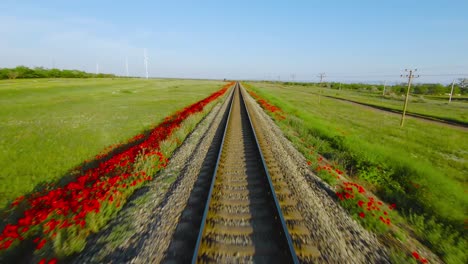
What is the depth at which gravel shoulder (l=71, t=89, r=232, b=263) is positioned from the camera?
10.9ft

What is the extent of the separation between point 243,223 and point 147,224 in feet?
6.95

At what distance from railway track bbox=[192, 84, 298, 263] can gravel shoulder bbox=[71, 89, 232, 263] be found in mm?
792

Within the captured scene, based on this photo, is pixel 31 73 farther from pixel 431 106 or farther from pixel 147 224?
pixel 431 106

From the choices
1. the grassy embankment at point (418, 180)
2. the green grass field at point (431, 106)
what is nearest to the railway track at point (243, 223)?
the grassy embankment at point (418, 180)

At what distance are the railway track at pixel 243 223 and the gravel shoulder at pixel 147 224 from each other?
792 mm

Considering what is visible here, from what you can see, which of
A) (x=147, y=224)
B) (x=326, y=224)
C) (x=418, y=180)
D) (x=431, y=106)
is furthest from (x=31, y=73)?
(x=431, y=106)

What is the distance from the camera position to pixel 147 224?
13.5ft

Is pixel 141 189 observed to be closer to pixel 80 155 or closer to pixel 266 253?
pixel 266 253

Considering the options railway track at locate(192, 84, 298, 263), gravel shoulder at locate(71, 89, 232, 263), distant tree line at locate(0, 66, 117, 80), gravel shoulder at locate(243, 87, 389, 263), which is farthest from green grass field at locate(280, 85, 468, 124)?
distant tree line at locate(0, 66, 117, 80)

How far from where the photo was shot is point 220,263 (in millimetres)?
3090

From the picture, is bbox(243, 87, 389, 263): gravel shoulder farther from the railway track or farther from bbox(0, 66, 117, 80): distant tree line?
bbox(0, 66, 117, 80): distant tree line

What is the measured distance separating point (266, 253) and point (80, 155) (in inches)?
407

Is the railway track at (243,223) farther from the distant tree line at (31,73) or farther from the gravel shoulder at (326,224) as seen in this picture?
the distant tree line at (31,73)

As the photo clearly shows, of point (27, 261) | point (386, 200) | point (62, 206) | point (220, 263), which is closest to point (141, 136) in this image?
point (62, 206)
